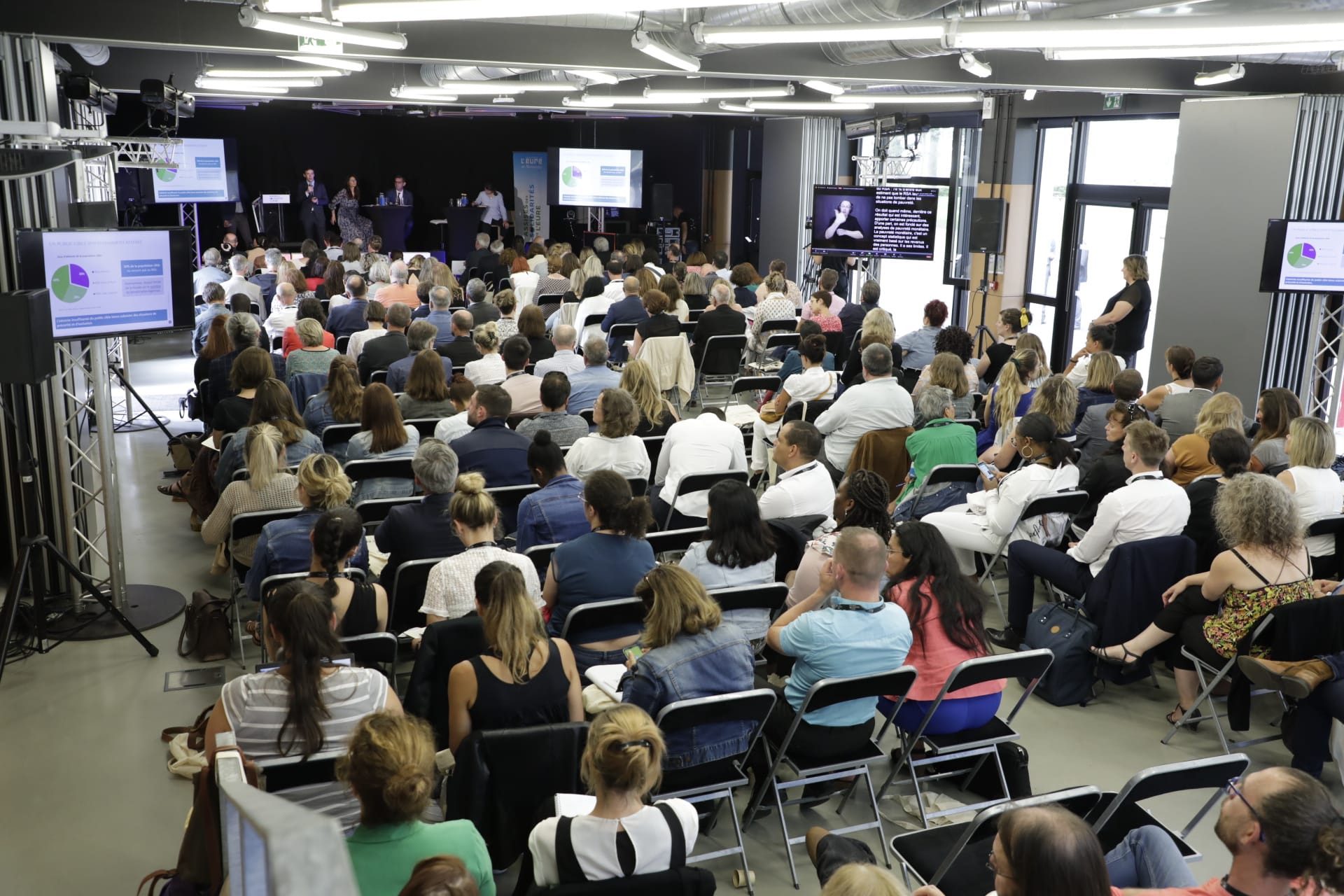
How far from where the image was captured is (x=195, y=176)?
16828 millimetres

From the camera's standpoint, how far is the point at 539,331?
899cm

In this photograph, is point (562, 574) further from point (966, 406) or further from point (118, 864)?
point (966, 406)

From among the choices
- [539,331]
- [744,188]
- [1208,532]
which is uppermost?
[744,188]

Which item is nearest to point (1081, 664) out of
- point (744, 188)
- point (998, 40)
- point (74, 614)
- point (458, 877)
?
point (998, 40)

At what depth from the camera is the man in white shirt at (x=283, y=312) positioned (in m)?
10.5

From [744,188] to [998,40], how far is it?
52.9ft

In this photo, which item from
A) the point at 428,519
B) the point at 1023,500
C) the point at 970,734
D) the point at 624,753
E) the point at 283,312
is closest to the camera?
the point at 624,753

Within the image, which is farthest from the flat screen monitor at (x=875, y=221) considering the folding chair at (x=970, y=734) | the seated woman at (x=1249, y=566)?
the folding chair at (x=970, y=734)

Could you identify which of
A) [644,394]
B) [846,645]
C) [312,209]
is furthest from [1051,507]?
[312,209]

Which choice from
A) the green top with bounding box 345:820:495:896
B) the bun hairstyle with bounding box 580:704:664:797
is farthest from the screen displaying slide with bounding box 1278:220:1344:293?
the green top with bounding box 345:820:495:896

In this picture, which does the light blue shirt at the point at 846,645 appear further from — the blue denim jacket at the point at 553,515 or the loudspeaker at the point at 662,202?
the loudspeaker at the point at 662,202

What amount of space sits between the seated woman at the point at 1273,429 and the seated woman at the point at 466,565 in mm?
4029

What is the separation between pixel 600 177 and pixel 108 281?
14.9 metres

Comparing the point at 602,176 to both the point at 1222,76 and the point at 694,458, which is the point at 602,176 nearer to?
the point at 1222,76
